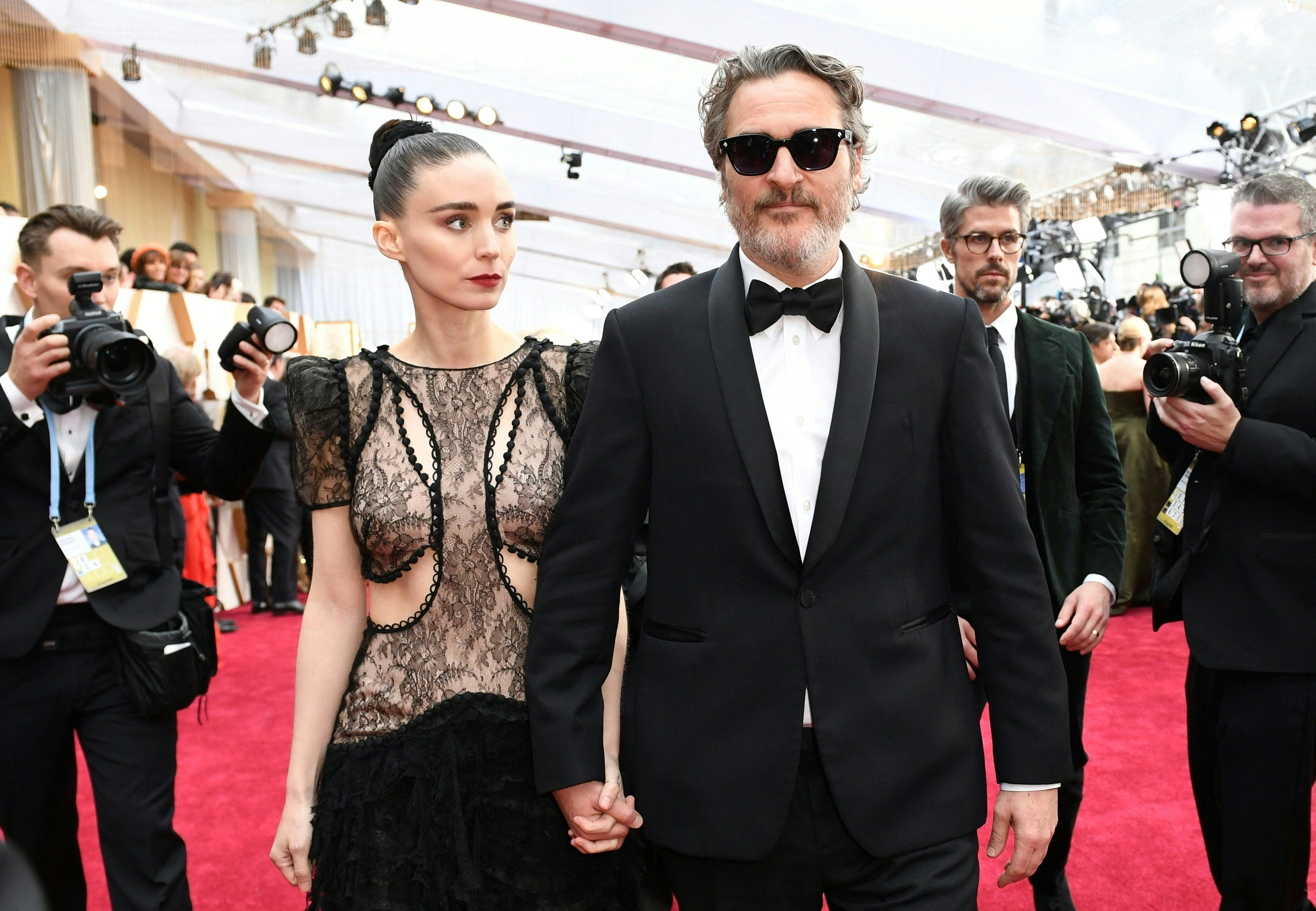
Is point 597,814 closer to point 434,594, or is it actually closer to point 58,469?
point 434,594

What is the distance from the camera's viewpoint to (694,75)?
11.5 m

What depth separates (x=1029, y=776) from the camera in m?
1.58

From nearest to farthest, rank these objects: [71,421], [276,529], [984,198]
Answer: [71,421] → [984,198] → [276,529]

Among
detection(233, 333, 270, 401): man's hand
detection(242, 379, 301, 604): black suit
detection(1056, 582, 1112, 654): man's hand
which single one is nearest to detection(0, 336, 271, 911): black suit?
detection(233, 333, 270, 401): man's hand

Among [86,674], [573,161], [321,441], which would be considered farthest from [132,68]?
[321,441]

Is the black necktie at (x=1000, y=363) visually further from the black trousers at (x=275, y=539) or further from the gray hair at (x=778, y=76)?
the black trousers at (x=275, y=539)

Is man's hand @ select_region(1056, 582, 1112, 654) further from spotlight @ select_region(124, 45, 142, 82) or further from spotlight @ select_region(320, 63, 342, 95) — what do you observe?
spotlight @ select_region(320, 63, 342, 95)

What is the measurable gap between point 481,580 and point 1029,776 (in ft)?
2.83

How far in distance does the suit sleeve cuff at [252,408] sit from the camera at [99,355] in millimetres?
184

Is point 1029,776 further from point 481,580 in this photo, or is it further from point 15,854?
point 15,854

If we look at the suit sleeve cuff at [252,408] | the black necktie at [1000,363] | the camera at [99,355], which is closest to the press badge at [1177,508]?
the black necktie at [1000,363]

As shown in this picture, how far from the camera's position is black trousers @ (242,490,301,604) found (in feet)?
24.7

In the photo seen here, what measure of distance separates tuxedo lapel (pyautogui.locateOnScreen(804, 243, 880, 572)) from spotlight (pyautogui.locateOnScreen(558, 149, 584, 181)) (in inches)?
459

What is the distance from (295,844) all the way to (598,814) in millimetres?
484
